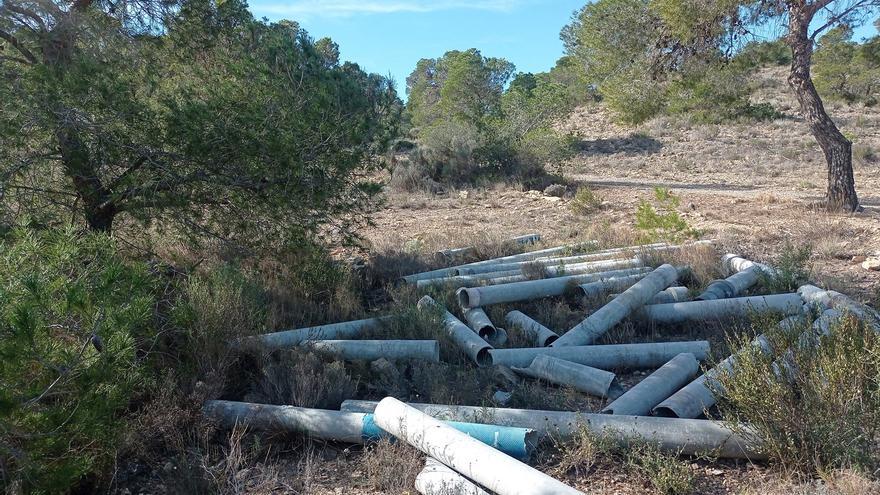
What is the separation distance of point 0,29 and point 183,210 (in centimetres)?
254

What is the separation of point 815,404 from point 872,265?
17.0ft

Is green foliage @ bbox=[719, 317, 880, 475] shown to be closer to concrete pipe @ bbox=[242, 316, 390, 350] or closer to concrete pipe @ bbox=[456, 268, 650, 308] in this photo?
concrete pipe @ bbox=[456, 268, 650, 308]

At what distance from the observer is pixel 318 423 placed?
14.6 ft

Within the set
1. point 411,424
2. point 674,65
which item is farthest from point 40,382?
point 674,65

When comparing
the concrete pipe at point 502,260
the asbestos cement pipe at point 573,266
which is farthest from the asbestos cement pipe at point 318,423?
the asbestos cement pipe at point 573,266

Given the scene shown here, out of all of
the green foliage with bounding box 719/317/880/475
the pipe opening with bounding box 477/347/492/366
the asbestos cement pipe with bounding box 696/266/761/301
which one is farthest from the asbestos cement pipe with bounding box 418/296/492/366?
the asbestos cement pipe with bounding box 696/266/761/301

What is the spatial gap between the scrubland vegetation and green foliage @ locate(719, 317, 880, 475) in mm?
13

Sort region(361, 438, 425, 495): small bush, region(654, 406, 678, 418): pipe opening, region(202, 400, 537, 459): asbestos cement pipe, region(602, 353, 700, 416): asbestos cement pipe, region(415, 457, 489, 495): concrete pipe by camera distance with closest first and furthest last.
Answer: region(415, 457, 489, 495): concrete pipe → region(361, 438, 425, 495): small bush → region(202, 400, 537, 459): asbestos cement pipe → region(654, 406, 678, 418): pipe opening → region(602, 353, 700, 416): asbestos cement pipe

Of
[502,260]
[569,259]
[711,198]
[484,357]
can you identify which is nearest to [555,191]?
[711,198]

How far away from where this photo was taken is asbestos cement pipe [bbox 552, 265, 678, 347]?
20.2ft

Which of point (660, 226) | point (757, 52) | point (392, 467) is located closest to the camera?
point (392, 467)

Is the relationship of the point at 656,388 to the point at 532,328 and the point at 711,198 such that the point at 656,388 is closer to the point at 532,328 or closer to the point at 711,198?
the point at 532,328

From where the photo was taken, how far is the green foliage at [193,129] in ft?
20.6

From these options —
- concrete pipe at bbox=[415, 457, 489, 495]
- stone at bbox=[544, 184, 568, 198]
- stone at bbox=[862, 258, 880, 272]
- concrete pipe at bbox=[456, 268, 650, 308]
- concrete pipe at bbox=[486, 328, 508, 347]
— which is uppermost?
stone at bbox=[544, 184, 568, 198]
